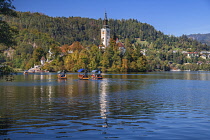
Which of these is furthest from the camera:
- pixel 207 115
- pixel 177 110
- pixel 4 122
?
pixel 177 110

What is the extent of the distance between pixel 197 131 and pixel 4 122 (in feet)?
54.5

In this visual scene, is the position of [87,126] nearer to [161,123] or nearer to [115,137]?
[115,137]

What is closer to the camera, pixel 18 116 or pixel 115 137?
pixel 115 137

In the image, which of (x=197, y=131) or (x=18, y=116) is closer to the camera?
(x=197, y=131)

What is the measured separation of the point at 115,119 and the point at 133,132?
17.9ft

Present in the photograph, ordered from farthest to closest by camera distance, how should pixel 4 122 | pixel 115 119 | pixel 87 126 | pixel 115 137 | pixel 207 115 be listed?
pixel 207 115
pixel 115 119
pixel 4 122
pixel 87 126
pixel 115 137

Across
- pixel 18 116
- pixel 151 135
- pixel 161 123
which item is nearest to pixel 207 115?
pixel 161 123

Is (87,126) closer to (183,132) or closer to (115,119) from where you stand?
(115,119)

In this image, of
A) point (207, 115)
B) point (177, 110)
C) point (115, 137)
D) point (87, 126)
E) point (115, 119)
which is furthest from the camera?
point (177, 110)

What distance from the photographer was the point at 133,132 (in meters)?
21.8

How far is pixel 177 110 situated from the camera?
109 feet

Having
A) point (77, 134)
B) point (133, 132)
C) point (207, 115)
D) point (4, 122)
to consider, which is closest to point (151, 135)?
point (133, 132)

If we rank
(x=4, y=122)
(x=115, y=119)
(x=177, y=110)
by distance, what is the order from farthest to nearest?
(x=177, y=110)
(x=115, y=119)
(x=4, y=122)

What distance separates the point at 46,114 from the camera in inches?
1166
